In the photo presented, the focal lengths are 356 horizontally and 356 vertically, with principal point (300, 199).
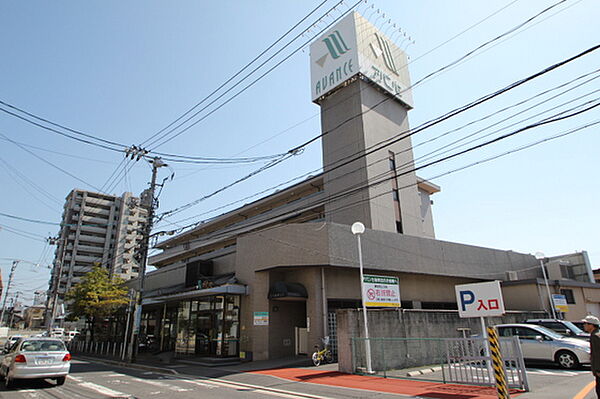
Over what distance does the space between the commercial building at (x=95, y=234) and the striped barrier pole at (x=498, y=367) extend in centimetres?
8046

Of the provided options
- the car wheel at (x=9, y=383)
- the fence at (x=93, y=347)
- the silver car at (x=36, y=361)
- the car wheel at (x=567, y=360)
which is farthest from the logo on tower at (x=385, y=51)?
the fence at (x=93, y=347)

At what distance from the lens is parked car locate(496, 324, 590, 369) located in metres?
12.0

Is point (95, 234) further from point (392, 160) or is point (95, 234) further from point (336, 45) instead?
point (392, 160)

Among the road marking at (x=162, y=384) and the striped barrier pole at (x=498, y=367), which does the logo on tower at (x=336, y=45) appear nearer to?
the striped barrier pole at (x=498, y=367)

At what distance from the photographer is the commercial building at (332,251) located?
19.3m

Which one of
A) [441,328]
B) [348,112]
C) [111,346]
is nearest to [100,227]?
[111,346]

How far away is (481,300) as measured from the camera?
10.4 metres

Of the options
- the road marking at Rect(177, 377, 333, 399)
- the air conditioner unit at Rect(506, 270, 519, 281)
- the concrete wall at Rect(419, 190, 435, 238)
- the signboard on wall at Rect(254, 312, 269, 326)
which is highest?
the concrete wall at Rect(419, 190, 435, 238)

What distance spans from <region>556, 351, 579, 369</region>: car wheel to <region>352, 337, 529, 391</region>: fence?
249 centimetres

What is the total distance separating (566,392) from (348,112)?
76.4 ft

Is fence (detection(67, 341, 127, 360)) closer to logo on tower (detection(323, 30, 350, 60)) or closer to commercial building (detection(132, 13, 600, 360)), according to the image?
commercial building (detection(132, 13, 600, 360))

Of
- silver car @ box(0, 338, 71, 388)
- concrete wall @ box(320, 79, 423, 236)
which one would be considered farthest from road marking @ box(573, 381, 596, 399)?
concrete wall @ box(320, 79, 423, 236)

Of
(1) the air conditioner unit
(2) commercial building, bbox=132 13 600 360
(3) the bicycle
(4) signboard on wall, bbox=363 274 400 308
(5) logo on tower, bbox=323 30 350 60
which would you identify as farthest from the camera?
(5) logo on tower, bbox=323 30 350 60

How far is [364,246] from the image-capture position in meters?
20.6
